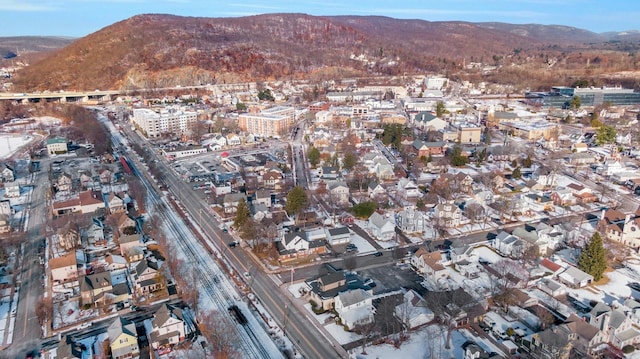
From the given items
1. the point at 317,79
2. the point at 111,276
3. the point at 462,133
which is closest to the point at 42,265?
the point at 111,276

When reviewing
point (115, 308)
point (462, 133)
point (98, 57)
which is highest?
point (98, 57)

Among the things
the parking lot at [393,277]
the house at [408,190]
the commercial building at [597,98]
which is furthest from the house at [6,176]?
the commercial building at [597,98]

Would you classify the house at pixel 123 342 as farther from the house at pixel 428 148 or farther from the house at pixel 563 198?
the house at pixel 428 148

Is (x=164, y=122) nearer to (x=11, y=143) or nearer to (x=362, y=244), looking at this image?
(x=11, y=143)

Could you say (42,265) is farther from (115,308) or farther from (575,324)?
(575,324)

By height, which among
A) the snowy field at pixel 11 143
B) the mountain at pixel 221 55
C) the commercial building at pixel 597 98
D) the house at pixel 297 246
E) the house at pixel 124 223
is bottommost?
the house at pixel 297 246

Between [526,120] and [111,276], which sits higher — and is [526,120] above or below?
above

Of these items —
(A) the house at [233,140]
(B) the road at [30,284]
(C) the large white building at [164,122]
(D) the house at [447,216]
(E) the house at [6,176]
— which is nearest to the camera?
(B) the road at [30,284]

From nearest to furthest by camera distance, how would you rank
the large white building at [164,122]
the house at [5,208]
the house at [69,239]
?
the house at [69,239]
the house at [5,208]
the large white building at [164,122]
